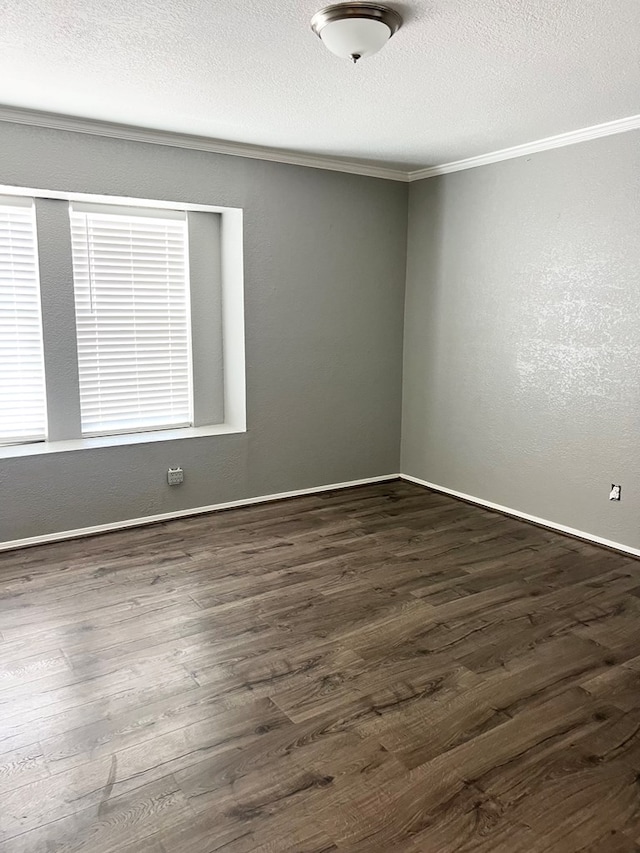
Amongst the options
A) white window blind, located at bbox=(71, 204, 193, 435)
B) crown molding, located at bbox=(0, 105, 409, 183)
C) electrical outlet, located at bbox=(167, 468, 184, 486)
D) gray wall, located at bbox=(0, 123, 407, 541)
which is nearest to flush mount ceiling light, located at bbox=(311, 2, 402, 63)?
crown molding, located at bbox=(0, 105, 409, 183)

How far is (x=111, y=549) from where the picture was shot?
377 cm

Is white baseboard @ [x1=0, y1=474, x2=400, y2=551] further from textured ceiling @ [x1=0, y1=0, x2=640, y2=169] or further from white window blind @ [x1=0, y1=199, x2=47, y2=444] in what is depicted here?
textured ceiling @ [x1=0, y1=0, x2=640, y2=169]

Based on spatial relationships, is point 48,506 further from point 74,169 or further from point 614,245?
point 614,245

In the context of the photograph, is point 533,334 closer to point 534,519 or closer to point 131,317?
point 534,519

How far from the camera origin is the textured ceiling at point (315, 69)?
2264 millimetres

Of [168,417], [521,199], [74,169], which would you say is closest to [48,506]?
[168,417]

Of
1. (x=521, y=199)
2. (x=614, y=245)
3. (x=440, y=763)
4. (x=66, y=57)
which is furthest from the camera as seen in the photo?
(x=521, y=199)

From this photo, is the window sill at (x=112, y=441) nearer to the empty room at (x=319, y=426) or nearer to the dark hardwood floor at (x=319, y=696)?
the empty room at (x=319, y=426)

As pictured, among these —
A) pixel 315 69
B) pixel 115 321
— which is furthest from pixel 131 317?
pixel 315 69

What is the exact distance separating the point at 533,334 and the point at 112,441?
2.83m

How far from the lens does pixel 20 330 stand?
3836mm

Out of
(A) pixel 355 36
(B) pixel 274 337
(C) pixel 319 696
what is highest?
(A) pixel 355 36

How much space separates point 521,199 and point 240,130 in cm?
185

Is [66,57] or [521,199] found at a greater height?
[66,57]
